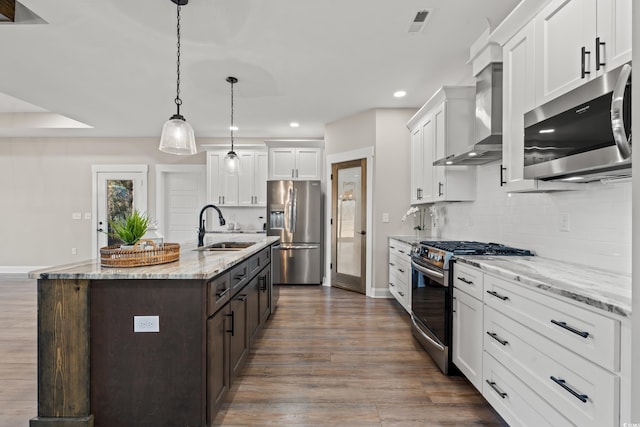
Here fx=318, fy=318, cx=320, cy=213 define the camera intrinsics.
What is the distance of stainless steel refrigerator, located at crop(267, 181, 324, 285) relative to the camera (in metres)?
5.36

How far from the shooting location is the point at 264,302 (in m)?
3.24

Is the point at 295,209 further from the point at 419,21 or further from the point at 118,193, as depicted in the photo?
the point at 118,193

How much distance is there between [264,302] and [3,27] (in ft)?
10.7

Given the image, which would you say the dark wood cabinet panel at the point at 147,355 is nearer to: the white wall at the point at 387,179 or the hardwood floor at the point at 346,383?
the hardwood floor at the point at 346,383

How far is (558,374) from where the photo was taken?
1.35 m

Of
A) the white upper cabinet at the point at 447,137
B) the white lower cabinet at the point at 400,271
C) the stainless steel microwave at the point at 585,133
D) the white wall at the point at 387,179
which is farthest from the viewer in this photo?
the white wall at the point at 387,179

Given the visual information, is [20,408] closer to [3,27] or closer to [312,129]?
[3,27]

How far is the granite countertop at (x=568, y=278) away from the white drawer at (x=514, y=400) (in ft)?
1.68

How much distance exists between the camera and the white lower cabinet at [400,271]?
11.9 ft

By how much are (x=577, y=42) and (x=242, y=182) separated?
17.4 ft

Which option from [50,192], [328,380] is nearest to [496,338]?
[328,380]

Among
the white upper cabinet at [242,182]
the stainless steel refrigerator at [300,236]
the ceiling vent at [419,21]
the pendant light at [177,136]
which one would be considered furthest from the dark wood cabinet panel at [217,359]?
the white upper cabinet at [242,182]

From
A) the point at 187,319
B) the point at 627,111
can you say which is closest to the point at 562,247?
the point at 627,111

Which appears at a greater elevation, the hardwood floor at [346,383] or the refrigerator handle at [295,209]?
the refrigerator handle at [295,209]
